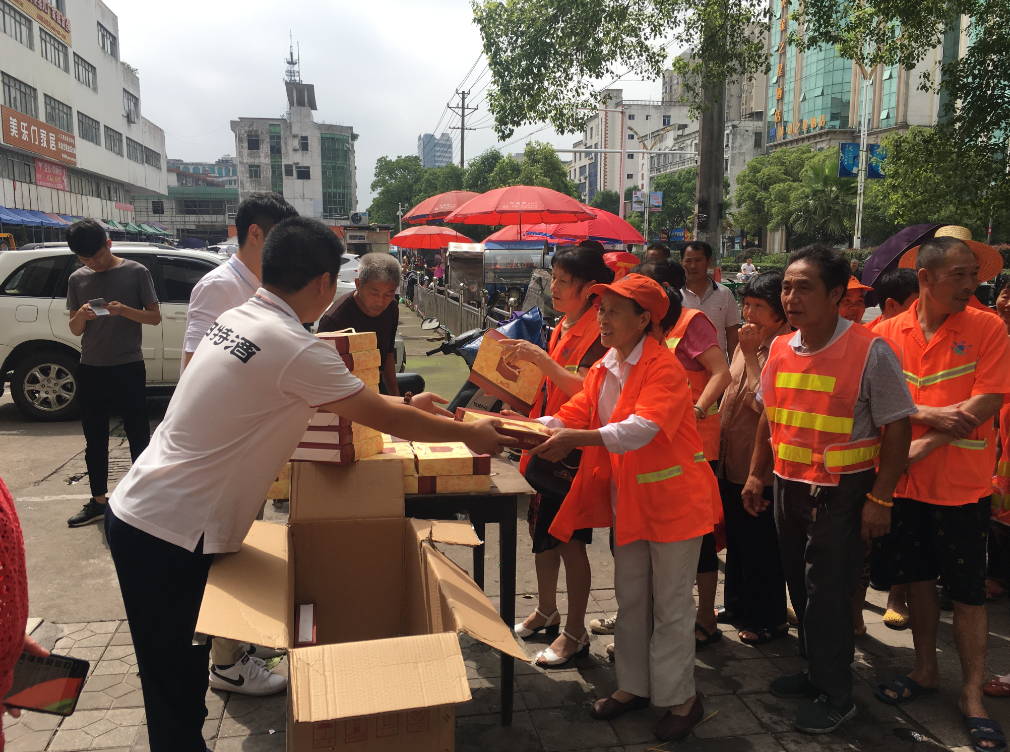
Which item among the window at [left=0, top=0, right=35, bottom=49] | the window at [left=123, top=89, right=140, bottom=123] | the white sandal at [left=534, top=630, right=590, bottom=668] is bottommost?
the white sandal at [left=534, top=630, right=590, bottom=668]

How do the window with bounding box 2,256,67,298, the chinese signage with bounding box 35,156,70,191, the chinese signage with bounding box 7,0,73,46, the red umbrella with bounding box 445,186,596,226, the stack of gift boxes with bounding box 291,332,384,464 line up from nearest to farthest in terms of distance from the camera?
the stack of gift boxes with bounding box 291,332,384,464, the window with bounding box 2,256,67,298, the red umbrella with bounding box 445,186,596,226, the chinese signage with bounding box 7,0,73,46, the chinese signage with bounding box 35,156,70,191

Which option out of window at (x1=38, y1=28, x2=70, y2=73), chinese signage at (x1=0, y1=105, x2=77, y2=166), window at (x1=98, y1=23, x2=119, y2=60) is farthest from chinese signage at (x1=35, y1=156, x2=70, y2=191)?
window at (x1=98, y1=23, x2=119, y2=60)

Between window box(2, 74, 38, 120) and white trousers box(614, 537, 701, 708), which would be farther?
window box(2, 74, 38, 120)

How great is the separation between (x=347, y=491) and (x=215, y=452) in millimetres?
772

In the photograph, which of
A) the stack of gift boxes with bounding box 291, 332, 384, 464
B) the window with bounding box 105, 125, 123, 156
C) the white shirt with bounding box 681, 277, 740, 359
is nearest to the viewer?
the stack of gift boxes with bounding box 291, 332, 384, 464

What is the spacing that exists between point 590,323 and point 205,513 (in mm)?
2060

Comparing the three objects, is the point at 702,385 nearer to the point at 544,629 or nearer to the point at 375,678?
the point at 544,629

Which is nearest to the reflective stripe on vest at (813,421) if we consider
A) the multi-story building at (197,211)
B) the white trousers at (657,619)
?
the white trousers at (657,619)

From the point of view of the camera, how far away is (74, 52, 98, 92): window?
146 ft

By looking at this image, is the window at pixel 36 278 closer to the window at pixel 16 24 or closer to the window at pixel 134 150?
the window at pixel 16 24

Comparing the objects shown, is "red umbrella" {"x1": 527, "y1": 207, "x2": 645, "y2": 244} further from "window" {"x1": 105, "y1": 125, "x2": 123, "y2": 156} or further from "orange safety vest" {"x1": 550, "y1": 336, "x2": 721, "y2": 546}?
"window" {"x1": 105, "y1": 125, "x2": 123, "y2": 156}

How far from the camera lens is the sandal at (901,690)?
3.21 meters

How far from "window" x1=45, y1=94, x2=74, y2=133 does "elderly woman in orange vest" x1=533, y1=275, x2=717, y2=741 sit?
46360 mm

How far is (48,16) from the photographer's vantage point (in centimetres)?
3925
